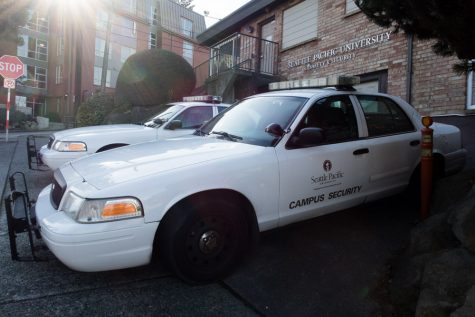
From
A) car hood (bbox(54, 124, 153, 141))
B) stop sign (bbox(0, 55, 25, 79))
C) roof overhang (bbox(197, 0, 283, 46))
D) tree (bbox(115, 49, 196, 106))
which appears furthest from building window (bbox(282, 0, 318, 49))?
stop sign (bbox(0, 55, 25, 79))

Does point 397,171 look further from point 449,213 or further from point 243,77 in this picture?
point 243,77

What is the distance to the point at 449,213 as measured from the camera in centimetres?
323

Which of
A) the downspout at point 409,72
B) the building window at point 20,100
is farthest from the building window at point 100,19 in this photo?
the downspout at point 409,72

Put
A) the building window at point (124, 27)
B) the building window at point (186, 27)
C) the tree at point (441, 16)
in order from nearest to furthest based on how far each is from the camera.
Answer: the tree at point (441, 16) < the building window at point (124, 27) < the building window at point (186, 27)

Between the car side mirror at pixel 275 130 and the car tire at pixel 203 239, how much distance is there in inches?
30.8

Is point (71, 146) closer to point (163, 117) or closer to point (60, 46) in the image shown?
point (163, 117)

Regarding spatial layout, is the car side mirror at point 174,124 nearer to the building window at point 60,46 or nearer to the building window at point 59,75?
the building window at point 59,75

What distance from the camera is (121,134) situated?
616 cm

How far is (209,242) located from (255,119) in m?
1.47

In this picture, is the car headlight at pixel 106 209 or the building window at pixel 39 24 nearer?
the car headlight at pixel 106 209

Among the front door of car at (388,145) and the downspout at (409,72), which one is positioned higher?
the downspout at (409,72)

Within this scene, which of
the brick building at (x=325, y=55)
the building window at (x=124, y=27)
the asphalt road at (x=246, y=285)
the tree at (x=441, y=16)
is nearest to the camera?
the asphalt road at (x=246, y=285)

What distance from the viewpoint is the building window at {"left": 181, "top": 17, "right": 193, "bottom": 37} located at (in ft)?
128

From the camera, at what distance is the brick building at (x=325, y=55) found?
789 cm
